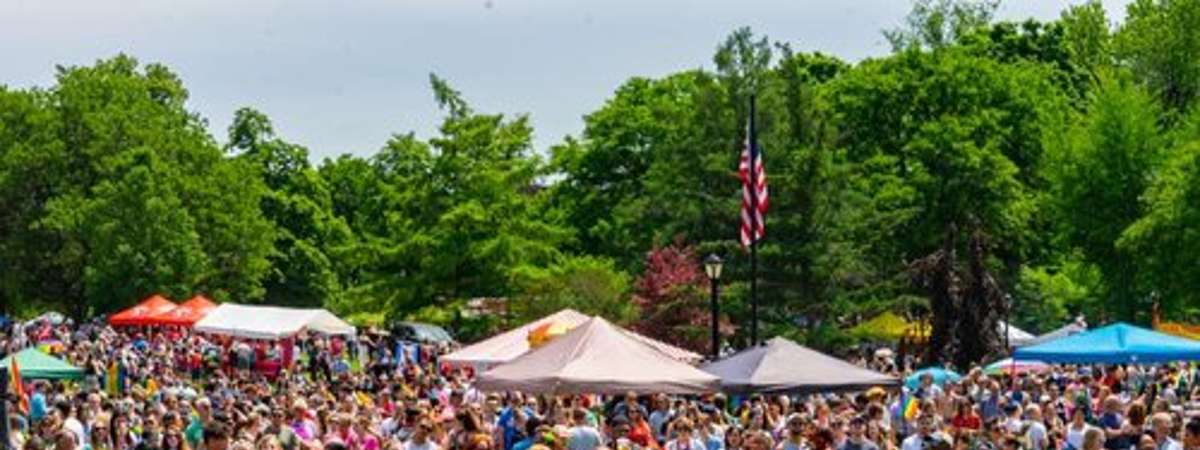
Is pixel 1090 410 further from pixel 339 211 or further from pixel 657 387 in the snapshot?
pixel 339 211

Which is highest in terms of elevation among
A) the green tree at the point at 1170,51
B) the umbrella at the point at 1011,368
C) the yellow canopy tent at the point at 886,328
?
the green tree at the point at 1170,51

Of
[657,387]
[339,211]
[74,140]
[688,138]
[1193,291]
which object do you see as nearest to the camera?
[657,387]

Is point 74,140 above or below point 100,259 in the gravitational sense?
above

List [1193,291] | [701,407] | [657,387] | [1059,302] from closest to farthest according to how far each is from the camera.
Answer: [657,387] → [701,407] → [1193,291] → [1059,302]

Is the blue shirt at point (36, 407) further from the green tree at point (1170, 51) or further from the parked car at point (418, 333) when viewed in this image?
the green tree at point (1170, 51)

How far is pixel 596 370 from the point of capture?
21953 millimetres

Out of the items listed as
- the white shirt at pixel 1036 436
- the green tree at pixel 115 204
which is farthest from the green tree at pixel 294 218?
the white shirt at pixel 1036 436

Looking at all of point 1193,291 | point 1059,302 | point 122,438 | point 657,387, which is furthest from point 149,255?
point 657,387

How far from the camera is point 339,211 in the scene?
344 ft

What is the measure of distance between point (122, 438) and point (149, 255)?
51836 mm

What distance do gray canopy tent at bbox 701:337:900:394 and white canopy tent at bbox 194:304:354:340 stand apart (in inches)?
1072

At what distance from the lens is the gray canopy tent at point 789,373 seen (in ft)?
75.0

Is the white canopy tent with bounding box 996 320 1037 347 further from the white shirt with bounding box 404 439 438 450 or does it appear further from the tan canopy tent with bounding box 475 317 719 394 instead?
the white shirt with bounding box 404 439 438 450

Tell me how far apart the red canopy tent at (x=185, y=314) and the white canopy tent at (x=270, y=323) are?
3251mm
